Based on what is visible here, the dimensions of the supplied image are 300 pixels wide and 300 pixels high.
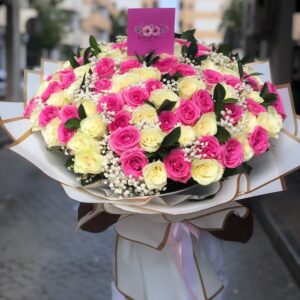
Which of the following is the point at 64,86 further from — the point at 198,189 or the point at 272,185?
the point at 272,185

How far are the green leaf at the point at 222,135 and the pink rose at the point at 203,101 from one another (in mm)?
76

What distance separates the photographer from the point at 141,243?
78.9 inches

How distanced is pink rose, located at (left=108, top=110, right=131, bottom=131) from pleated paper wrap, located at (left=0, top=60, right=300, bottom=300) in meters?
0.22

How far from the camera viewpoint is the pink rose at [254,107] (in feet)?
6.41

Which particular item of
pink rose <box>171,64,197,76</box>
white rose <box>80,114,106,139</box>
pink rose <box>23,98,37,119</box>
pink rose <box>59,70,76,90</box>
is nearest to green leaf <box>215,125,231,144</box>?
pink rose <box>171,64,197,76</box>

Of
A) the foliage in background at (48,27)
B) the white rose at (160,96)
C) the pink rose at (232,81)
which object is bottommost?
the foliage in background at (48,27)

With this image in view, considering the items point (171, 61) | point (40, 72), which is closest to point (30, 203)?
point (40, 72)

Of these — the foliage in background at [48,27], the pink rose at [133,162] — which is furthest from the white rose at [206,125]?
the foliage in background at [48,27]

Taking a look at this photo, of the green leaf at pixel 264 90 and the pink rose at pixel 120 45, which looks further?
the pink rose at pixel 120 45

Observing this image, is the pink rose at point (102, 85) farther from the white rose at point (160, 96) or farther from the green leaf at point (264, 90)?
the green leaf at point (264, 90)

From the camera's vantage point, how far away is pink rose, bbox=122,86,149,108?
6.02ft

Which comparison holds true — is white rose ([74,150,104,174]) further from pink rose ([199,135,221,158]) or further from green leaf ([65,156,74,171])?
pink rose ([199,135,221,158])

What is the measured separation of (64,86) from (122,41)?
37 centimetres

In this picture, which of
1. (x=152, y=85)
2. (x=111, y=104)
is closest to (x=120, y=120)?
(x=111, y=104)
